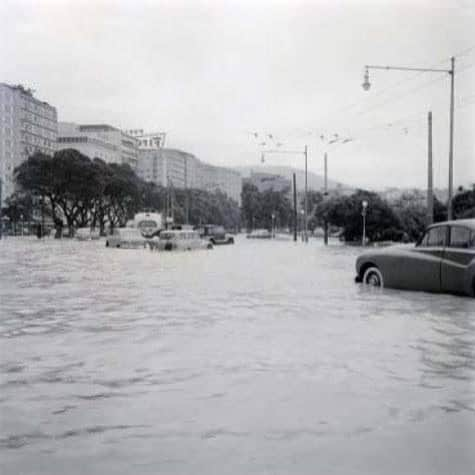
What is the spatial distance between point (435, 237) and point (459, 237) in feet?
1.83

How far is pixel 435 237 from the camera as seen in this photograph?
1270 cm

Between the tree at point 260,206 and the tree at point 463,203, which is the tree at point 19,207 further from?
the tree at point 260,206

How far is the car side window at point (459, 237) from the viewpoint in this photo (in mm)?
12052

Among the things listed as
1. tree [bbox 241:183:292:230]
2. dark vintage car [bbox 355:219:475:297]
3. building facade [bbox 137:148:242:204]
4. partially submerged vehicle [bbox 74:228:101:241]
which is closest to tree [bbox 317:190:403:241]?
building facade [bbox 137:148:242:204]

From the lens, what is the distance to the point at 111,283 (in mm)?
15875

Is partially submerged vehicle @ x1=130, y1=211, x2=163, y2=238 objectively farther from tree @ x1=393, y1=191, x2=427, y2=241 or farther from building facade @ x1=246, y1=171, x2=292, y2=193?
building facade @ x1=246, y1=171, x2=292, y2=193

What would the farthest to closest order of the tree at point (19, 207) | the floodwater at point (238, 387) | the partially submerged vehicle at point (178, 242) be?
the tree at point (19, 207) → the partially submerged vehicle at point (178, 242) → the floodwater at point (238, 387)

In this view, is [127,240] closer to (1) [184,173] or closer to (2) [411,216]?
(2) [411,216]

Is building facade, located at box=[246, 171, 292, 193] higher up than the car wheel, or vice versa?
building facade, located at box=[246, 171, 292, 193]

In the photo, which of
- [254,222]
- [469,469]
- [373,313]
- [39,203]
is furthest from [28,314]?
[254,222]

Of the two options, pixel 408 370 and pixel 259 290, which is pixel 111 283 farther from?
pixel 408 370

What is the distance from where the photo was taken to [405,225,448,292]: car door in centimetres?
1250

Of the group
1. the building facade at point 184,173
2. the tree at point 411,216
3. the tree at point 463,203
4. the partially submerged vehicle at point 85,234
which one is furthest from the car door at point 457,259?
the partially submerged vehicle at point 85,234

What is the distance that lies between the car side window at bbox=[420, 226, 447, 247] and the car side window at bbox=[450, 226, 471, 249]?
17cm
